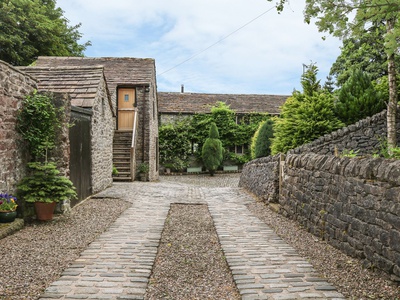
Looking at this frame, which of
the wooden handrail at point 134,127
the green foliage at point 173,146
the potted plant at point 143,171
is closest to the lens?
the wooden handrail at point 134,127

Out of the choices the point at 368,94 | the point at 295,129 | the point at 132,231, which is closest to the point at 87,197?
the point at 132,231

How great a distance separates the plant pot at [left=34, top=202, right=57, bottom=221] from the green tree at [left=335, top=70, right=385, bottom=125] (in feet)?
36.8

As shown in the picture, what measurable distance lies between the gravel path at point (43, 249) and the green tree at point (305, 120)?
23.3 feet

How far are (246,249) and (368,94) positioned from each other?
36.3 feet

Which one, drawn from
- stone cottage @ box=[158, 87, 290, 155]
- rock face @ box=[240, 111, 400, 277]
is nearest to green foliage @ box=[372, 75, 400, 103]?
rock face @ box=[240, 111, 400, 277]

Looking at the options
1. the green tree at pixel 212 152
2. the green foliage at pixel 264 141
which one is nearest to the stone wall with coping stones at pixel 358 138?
the green foliage at pixel 264 141

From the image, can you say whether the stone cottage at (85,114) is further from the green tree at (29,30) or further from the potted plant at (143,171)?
the green tree at (29,30)

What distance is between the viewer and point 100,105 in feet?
40.4

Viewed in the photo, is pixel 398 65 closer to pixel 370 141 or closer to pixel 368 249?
pixel 370 141

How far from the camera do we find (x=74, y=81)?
11.4 metres

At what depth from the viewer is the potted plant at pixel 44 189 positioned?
22.6 feet

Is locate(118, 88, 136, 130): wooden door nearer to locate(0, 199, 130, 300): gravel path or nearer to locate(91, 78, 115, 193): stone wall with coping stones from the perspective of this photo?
locate(91, 78, 115, 193): stone wall with coping stones

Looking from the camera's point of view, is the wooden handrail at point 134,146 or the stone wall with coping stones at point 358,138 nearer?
the stone wall with coping stones at point 358,138

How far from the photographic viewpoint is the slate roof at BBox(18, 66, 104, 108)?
10.9 metres
